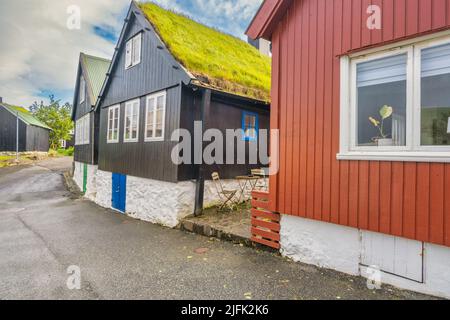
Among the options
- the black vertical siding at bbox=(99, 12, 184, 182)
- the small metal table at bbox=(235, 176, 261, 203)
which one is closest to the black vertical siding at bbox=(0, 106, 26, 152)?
the black vertical siding at bbox=(99, 12, 184, 182)

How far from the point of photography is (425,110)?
3.30 metres

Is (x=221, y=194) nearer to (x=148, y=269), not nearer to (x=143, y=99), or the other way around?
(x=148, y=269)

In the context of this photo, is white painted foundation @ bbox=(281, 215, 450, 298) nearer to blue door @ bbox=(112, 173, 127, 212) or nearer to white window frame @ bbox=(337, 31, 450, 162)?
white window frame @ bbox=(337, 31, 450, 162)

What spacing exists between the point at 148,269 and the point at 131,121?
6.92m

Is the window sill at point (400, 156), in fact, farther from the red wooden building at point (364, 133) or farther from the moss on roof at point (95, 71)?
the moss on roof at point (95, 71)

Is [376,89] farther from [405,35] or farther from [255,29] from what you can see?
[255,29]

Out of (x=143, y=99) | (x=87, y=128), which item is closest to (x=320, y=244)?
(x=143, y=99)

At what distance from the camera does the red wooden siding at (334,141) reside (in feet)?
10.6

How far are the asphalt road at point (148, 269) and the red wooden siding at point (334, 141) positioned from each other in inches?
40.6

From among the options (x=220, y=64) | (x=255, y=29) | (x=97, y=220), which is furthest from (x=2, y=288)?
(x=220, y=64)

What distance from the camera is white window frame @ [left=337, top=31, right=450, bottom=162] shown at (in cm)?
323

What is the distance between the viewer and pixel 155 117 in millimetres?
8531
